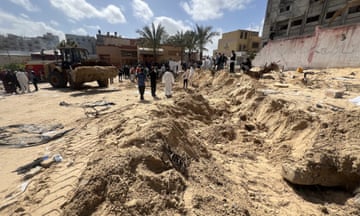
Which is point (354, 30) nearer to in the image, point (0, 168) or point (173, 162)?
point (173, 162)

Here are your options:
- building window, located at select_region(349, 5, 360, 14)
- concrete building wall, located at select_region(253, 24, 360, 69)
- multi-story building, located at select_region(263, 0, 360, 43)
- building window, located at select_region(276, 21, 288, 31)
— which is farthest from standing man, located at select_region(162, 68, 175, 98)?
building window, located at select_region(276, 21, 288, 31)

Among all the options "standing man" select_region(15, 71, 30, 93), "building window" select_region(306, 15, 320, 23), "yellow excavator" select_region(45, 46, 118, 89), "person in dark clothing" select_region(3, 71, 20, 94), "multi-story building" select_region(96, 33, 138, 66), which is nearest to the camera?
"yellow excavator" select_region(45, 46, 118, 89)

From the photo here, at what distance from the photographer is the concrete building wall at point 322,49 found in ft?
32.6

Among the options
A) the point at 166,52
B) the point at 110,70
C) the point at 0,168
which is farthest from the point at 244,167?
the point at 166,52

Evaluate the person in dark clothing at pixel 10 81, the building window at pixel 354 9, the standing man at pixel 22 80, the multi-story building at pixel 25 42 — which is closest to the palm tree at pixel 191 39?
the building window at pixel 354 9

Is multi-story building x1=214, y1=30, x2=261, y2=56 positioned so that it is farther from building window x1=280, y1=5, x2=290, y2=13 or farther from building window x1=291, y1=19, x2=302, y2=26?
building window x1=291, y1=19, x2=302, y2=26

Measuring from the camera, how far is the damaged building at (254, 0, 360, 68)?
1029 centimetres

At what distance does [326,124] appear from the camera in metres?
4.30

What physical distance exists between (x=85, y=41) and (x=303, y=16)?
42.2 meters

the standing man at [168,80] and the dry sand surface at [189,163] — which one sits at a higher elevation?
the standing man at [168,80]

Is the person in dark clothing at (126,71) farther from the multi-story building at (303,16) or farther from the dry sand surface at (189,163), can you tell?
the multi-story building at (303,16)

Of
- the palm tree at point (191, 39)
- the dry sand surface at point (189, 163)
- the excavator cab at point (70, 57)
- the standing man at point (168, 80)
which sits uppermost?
the palm tree at point (191, 39)

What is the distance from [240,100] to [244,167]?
5.09 metres

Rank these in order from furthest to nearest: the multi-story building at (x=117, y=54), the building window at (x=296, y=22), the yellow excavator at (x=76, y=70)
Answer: the multi-story building at (x=117, y=54) → the building window at (x=296, y=22) → the yellow excavator at (x=76, y=70)
